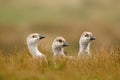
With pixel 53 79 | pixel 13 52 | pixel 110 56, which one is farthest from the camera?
pixel 13 52

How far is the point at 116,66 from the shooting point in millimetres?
13812

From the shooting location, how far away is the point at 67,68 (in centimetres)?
1323

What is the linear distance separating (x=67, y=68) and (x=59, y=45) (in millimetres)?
3679

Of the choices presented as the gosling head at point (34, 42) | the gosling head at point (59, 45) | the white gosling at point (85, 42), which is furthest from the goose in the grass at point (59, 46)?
the white gosling at point (85, 42)

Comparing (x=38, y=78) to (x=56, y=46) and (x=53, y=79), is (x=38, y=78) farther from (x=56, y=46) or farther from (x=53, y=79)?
(x=56, y=46)

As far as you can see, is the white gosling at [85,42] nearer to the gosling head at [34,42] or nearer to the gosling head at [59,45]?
the gosling head at [59,45]

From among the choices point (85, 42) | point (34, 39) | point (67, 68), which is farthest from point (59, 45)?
point (67, 68)

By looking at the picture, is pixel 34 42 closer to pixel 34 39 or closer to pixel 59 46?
pixel 34 39

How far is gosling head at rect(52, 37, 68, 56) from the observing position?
55.4 ft

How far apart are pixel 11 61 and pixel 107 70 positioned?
237 centimetres

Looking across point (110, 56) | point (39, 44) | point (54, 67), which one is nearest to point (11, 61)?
point (54, 67)

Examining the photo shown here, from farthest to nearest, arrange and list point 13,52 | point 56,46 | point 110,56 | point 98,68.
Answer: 1. point 56,46
2. point 13,52
3. point 110,56
4. point 98,68

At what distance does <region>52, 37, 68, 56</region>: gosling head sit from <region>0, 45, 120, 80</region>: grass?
5.20 feet

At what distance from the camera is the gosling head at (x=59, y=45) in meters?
16.9
